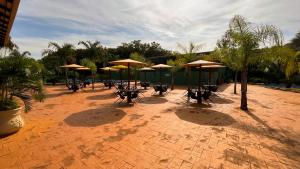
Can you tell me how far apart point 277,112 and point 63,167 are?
28.0 ft

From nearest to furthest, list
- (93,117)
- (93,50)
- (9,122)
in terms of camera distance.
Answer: (9,122) < (93,117) < (93,50)

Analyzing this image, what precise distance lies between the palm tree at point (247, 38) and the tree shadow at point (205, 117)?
1915 mm

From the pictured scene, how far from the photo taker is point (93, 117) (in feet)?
21.0

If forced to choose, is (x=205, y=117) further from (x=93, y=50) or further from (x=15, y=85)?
(x=93, y=50)

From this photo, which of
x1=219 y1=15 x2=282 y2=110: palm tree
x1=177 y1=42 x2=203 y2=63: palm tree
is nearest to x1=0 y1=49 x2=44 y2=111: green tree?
x1=219 y1=15 x2=282 y2=110: palm tree

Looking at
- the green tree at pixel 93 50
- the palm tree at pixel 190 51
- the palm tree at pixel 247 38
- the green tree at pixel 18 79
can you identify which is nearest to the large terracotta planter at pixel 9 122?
the green tree at pixel 18 79

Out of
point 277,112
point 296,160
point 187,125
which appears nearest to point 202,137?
point 187,125

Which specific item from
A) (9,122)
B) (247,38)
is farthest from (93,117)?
(247,38)

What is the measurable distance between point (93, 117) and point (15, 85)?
2.65m

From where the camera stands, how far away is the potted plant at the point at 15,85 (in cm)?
461

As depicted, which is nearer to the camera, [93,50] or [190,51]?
[190,51]

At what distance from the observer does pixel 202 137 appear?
4570mm

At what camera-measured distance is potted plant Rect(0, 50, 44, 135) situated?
15.1ft

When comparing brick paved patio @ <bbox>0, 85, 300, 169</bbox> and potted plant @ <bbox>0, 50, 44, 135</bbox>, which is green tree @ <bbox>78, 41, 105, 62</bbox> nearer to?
brick paved patio @ <bbox>0, 85, 300, 169</bbox>
